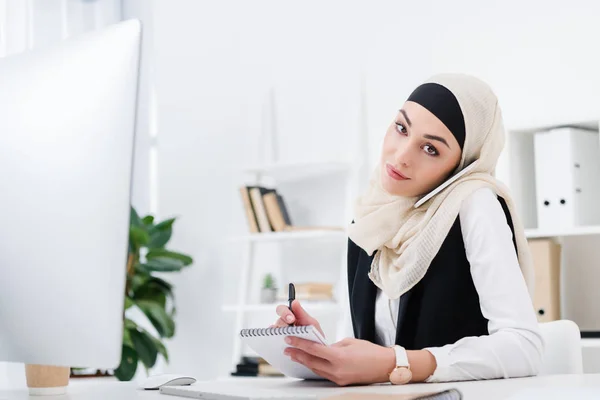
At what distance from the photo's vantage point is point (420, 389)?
1.14 m

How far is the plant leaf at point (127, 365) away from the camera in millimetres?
3654

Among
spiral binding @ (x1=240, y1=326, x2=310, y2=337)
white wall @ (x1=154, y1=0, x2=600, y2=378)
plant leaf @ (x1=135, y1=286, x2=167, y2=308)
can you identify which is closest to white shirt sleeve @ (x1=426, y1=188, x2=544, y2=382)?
Answer: spiral binding @ (x1=240, y1=326, x2=310, y2=337)

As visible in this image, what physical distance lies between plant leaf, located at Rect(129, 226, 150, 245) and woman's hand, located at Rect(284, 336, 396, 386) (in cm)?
257

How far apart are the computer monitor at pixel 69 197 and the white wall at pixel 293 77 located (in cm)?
240

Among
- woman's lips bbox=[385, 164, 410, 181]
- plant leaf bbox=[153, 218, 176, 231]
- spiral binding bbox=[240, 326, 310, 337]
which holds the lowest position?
spiral binding bbox=[240, 326, 310, 337]

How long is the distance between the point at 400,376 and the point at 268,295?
2.49 m

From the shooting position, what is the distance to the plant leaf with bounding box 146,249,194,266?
12.7ft

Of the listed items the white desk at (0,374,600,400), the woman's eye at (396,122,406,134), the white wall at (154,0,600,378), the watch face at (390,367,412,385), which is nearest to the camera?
the white desk at (0,374,600,400)

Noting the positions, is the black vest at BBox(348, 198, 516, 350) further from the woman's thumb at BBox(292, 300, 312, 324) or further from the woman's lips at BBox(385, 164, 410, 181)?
the woman's thumb at BBox(292, 300, 312, 324)

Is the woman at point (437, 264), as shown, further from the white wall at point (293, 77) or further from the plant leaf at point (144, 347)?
the plant leaf at point (144, 347)

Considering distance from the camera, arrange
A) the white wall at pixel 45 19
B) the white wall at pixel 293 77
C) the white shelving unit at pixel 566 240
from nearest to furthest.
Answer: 1. the white shelving unit at pixel 566 240
2. the white wall at pixel 293 77
3. the white wall at pixel 45 19

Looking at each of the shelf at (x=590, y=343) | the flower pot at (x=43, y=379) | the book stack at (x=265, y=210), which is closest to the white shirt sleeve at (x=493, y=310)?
the flower pot at (x=43, y=379)

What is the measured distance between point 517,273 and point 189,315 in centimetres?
296

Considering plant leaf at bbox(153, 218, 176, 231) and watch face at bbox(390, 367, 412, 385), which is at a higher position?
plant leaf at bbox(153, 218, 176, 231)
